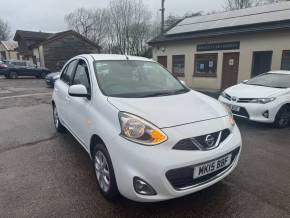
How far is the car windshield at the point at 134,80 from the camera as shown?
313 centimetres

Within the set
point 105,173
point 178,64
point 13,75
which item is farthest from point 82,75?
point 13,75

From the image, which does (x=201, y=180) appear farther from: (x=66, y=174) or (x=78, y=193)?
(x=66, y=174)

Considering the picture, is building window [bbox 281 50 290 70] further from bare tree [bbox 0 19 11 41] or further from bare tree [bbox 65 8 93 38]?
bare tree [bbox 0 19 11 41]

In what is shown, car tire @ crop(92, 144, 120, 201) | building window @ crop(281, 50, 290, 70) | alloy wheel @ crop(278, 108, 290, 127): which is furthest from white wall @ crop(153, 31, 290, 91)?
car tire @ crop(92, 144, 120, 201)

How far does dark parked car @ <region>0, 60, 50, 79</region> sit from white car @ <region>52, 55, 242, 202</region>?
2152cm

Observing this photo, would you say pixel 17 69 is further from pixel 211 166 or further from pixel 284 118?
pixel 211 166

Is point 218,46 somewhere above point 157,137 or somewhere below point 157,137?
above

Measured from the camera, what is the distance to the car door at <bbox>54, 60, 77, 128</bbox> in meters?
4.16

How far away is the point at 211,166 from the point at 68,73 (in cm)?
322

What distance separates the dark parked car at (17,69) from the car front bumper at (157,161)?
74.8 ft

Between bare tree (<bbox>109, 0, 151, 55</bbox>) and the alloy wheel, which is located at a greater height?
bare tree (<bbox>109, 0, 151, 55</bbox>)

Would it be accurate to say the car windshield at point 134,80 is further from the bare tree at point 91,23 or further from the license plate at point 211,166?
the bare tree at point 91,23

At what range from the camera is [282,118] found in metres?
5.70

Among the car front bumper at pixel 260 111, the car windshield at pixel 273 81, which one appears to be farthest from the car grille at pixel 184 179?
the car windshield at pixel 273 81
